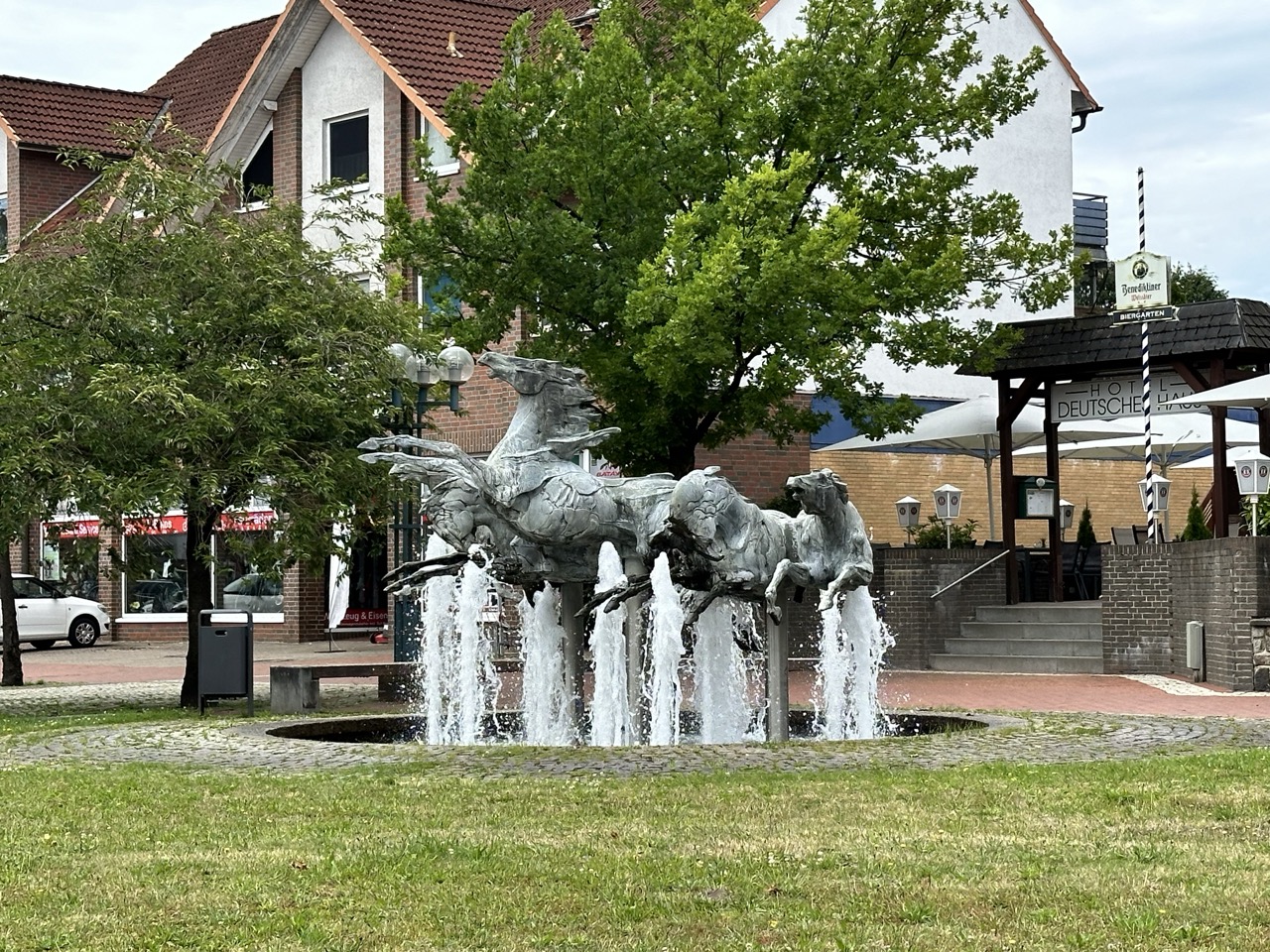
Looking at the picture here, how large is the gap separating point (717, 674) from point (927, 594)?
37.2 ft

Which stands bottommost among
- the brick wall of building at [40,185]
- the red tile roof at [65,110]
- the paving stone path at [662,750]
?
the paving stone path at [662,750]

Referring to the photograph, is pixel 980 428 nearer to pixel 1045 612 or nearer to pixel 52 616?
pixel 1045 612

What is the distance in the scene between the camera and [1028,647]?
25.0m

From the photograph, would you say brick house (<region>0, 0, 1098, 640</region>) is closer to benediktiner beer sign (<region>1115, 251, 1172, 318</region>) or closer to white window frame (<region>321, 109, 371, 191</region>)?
white window frame (<region>321, 109, 371, 191</region>)

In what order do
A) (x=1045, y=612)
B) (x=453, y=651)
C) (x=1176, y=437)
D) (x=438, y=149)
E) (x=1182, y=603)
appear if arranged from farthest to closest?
(x=438, y=149) → (x=1176, y=437) → (x=1045, y=612) → (x=1182, y=603) → (x=453, y=651)

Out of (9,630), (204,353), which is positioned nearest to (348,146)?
Answer: (9,630)

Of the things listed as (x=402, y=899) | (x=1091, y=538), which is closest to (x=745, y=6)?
(x=1091, y=538)

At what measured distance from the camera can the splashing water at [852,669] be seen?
1478 cm

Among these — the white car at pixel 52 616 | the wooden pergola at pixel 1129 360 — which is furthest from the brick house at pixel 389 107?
the wooden pergola at pixel 1129 360

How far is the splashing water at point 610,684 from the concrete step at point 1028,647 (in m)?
10.9

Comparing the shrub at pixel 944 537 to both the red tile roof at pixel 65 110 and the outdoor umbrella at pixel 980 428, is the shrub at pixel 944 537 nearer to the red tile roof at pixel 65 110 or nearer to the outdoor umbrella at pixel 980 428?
the outdoor umbrella at pixel 980 428

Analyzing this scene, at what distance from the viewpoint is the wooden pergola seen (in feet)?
80.5

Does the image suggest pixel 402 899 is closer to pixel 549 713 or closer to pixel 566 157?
pixel 549 713

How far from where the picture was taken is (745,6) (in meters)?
25.0
